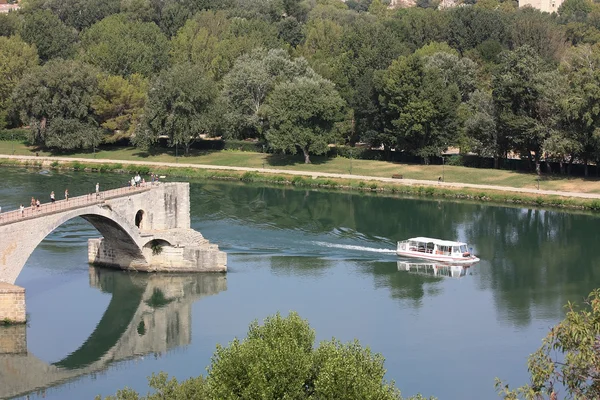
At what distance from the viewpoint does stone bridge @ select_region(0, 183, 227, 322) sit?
58.8 metres

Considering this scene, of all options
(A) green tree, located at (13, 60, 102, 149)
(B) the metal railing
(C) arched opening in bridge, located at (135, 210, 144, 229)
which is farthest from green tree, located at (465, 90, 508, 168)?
(C) arched opening in bridge, located at (135, 210, 144, 229)

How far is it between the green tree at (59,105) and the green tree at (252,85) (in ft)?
45.4

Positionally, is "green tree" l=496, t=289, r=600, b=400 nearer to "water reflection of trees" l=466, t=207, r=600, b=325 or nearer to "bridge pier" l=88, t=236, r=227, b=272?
"water reflection of trees" l=466, t=207, r=600, b=325

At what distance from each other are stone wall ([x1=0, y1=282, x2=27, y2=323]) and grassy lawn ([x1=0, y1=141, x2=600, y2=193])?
52.8m

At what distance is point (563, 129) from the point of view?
307ft

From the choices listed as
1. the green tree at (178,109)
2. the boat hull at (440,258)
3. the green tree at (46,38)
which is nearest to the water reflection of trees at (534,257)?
the boat hull at (440,258)

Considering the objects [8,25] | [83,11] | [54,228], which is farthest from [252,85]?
[83,11]

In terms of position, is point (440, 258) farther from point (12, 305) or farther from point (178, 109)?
point (178, 109)

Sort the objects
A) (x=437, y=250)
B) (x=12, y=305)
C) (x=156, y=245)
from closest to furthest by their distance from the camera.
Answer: (x=12, y=305), (x=156, y=245), (x=437, y=250)

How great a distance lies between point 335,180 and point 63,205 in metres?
42.7

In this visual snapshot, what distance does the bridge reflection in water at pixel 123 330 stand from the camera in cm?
4622

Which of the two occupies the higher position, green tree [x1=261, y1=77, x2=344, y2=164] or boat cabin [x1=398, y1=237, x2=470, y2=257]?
green tree [x1=261, y1=77, x2=344, y2=164]

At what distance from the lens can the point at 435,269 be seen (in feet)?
217

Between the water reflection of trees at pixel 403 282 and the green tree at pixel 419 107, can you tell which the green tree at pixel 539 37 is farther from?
the water reflection of trees at pixel 403 282
